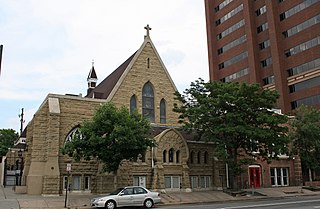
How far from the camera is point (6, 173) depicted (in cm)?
4231

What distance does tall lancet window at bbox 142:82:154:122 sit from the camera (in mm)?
34438

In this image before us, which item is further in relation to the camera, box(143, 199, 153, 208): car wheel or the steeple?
the steeple

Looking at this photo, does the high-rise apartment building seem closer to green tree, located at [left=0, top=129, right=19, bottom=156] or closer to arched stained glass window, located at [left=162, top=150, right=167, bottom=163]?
arched stained glass window, located at [left=162, top=150, right=167, bottom=163]

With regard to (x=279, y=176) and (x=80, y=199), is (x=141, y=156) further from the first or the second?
(x=279, y=176)

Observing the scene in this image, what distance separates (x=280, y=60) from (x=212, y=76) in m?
18.8

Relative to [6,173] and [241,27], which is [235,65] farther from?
[6,173]

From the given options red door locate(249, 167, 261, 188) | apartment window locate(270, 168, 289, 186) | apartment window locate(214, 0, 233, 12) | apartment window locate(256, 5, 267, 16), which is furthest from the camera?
apartment window locate(214, 0, 233, 12)

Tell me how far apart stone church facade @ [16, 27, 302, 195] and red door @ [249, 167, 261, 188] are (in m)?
0.26

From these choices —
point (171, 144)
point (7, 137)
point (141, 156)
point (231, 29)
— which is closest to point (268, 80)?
point (231, 29)

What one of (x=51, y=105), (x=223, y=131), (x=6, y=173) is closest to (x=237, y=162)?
(x=223, y=131)

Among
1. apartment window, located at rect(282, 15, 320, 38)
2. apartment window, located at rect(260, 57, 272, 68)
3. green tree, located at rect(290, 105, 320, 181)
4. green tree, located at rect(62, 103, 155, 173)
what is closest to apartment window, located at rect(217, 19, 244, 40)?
apartment window, located at rect(260, 57, 272, 68)

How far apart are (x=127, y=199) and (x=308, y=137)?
19.9 meters

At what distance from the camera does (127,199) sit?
66.3 ft

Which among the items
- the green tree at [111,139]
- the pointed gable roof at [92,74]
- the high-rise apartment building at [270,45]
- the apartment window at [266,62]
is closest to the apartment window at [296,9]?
the high-rise apartment building at [270,45]
